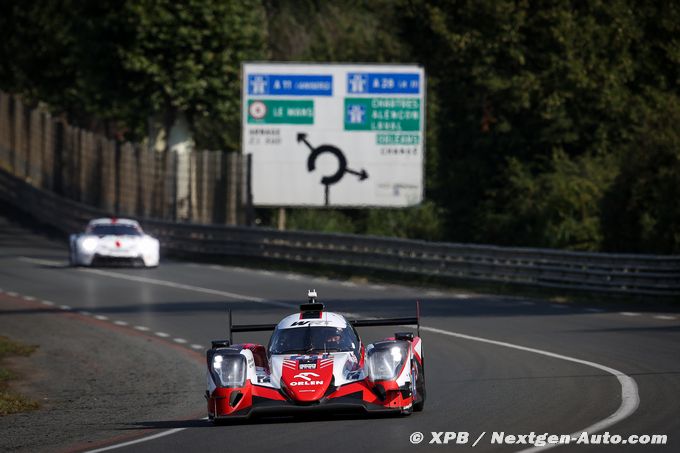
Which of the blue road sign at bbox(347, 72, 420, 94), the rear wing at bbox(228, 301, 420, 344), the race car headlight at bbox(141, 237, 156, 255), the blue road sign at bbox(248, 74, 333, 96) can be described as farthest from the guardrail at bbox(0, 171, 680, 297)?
the rear wing at bbox(228, 301, 420, 344)

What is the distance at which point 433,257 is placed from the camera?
36.2 metres

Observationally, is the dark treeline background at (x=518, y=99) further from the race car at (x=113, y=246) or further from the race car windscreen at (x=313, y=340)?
the race car windscreen at (x=313, y=340)

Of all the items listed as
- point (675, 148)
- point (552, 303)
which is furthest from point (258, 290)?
point (675, 148)

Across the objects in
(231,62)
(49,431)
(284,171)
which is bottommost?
(49,431)

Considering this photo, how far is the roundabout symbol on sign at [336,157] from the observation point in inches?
1715

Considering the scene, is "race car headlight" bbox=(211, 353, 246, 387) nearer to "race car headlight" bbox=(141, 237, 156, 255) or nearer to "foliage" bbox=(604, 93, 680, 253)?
"foliage" bbox=(604, 93, 680, 253)

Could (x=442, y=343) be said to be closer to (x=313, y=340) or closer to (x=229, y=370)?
(x=313, y=340)

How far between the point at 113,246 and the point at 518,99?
530 inches

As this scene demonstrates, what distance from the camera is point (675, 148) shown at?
34.1 metres

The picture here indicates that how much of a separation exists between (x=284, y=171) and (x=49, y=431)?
93.5 ft

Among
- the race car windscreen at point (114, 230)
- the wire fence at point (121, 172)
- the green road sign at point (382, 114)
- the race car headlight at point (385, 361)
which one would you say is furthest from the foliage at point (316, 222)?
the race car headlight at point (385, 361)

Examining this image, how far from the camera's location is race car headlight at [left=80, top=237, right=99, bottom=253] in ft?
130

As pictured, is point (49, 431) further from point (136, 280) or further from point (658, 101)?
point (658, 101)

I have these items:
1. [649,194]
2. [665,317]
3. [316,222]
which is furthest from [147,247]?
[665,317]
